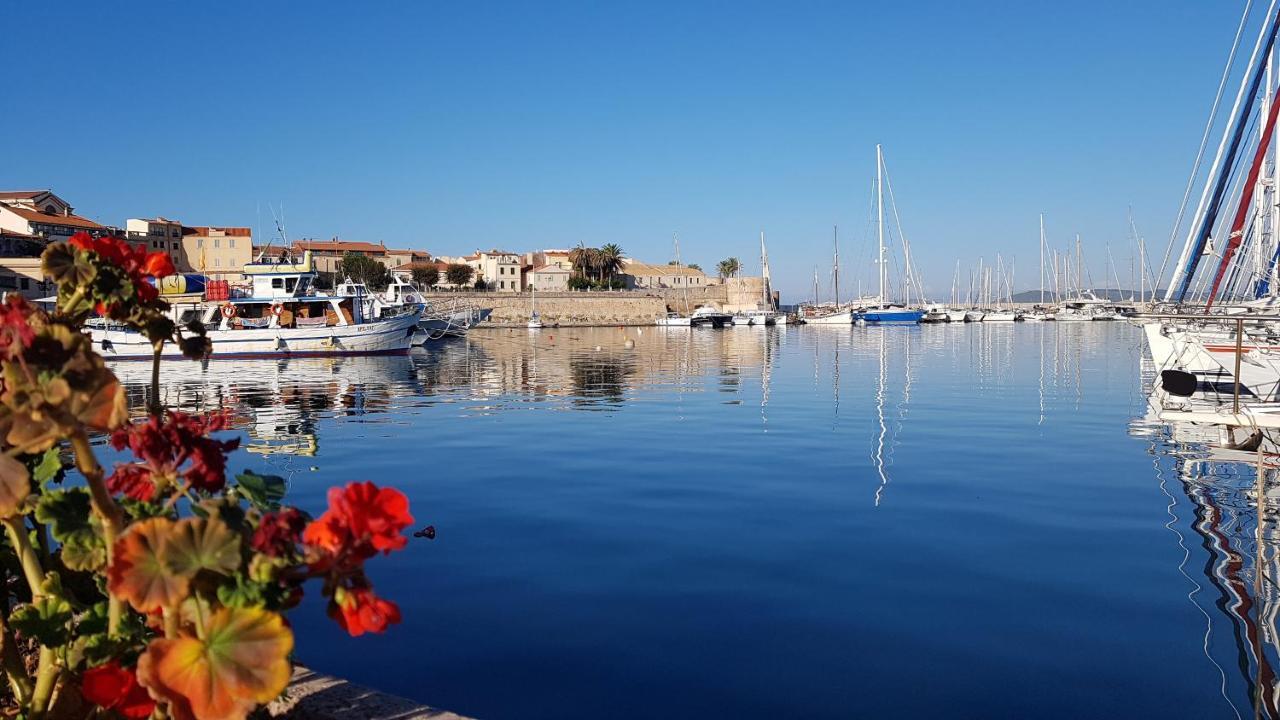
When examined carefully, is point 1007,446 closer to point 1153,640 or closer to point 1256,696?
point 1153,640

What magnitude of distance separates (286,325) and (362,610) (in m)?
46.3

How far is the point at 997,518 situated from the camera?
960cm

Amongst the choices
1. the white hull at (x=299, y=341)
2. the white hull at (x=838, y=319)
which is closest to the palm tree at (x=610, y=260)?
the white hull at (x=838, y=319)

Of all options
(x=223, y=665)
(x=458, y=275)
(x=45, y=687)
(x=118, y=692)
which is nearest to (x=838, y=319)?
(x=458, y=275)

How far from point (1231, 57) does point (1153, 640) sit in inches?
952

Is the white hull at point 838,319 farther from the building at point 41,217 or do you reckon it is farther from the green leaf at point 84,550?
the green leaf at point 84,550

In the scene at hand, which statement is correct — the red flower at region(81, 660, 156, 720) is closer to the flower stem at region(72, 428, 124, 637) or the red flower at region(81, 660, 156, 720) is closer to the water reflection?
the flower stem at region(72, 428, 124, 637)

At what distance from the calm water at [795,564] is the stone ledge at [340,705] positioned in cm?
138

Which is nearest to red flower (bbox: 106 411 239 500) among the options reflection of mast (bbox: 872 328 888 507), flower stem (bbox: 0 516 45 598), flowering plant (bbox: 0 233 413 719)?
flowering plant (bbox: 0 233 413 719)

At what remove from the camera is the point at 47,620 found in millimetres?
2748

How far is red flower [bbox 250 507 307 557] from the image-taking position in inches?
81.9

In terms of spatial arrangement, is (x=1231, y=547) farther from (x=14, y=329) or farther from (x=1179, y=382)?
(x=14, y=329)

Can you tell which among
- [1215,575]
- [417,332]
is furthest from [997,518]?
[417,332]

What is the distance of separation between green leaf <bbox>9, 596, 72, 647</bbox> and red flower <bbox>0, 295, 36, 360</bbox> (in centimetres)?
89
